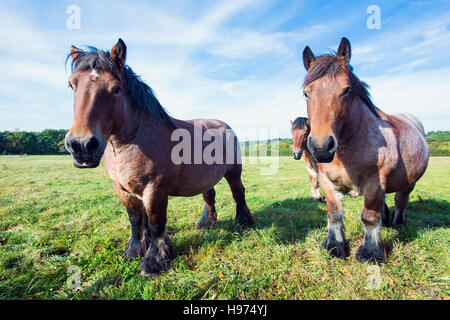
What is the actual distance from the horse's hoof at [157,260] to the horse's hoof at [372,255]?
2.59 meters

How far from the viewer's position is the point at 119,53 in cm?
241

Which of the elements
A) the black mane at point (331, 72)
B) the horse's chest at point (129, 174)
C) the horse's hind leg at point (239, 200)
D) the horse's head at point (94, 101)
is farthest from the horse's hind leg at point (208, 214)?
the black mane at point (331, 72)

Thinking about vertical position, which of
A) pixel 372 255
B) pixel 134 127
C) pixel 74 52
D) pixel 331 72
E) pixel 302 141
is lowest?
pixel 372 255

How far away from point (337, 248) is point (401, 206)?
219 centimetres

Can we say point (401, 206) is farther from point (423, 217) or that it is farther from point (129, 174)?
point (129, 174)

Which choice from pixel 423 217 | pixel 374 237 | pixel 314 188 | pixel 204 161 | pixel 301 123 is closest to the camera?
pixel 374 237

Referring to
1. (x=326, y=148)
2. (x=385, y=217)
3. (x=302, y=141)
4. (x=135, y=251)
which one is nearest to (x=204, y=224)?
(x=135, y=251)

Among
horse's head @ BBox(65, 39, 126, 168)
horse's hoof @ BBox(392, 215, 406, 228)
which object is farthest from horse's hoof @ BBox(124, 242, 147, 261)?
horse's hoof @ BBox(392, 215, 406, 228)

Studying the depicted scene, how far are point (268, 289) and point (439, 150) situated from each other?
166 feet

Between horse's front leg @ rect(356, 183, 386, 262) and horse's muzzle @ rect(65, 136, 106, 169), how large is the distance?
3283 mm

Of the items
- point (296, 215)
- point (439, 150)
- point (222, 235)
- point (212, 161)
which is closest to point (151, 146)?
point (212, 161)

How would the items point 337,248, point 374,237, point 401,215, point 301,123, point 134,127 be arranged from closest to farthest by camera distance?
1. point 134,127
2. point 374,237
3. point 337,248
4. point 401,215
5. point 301,123

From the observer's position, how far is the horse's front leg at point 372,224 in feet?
8.82

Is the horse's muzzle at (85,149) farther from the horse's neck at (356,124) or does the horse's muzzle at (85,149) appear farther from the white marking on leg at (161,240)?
the horse's neck at (356,124)
